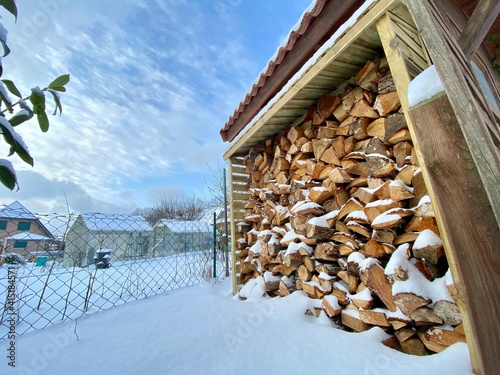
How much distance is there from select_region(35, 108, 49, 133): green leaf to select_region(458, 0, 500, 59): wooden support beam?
1.34 metres

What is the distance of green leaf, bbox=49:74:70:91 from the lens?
1.66 feet

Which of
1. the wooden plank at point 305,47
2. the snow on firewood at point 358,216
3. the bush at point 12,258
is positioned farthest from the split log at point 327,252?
the bush at point 12,258

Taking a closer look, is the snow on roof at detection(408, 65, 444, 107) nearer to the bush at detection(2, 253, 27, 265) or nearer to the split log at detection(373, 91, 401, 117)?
the split log at detection(373, 91, 401, 117)

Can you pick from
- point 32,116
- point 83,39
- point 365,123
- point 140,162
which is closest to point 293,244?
point 365,123

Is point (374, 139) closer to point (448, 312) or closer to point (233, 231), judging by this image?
point (448, 312)

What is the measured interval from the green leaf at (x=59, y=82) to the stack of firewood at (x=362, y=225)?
54.9 inches

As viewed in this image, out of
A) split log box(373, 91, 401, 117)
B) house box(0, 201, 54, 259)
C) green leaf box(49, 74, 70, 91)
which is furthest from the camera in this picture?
house box(0, 201, 54, 259)

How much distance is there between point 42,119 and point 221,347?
1426 millimetres

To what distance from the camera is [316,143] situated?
173 cm

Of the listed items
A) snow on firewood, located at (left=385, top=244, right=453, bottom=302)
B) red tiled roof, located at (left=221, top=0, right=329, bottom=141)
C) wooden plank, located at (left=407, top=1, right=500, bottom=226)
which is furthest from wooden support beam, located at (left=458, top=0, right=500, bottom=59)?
snow on firewood, located at (left=385, top=244, right=453, bottom=302)

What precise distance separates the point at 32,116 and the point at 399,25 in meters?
1.65

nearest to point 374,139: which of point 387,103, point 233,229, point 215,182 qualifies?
point 387,103

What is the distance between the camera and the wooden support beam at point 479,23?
765mm

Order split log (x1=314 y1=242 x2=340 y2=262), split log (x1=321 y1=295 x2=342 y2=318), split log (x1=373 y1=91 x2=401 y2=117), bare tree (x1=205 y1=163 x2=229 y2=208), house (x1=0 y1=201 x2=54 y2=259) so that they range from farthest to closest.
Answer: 1. bare tree (x1=205 y1=163 x2=229 y2=208)
2. house (x1=0 y1=201 x2=54 y2=259)
3. split log (x1=314 y1=242 x2=340 y2=262)
4. split log (x1=321 y1=295 x2=342 y2=318)
5. split log (x1=373 y1=91 x2=401 y2=117)
